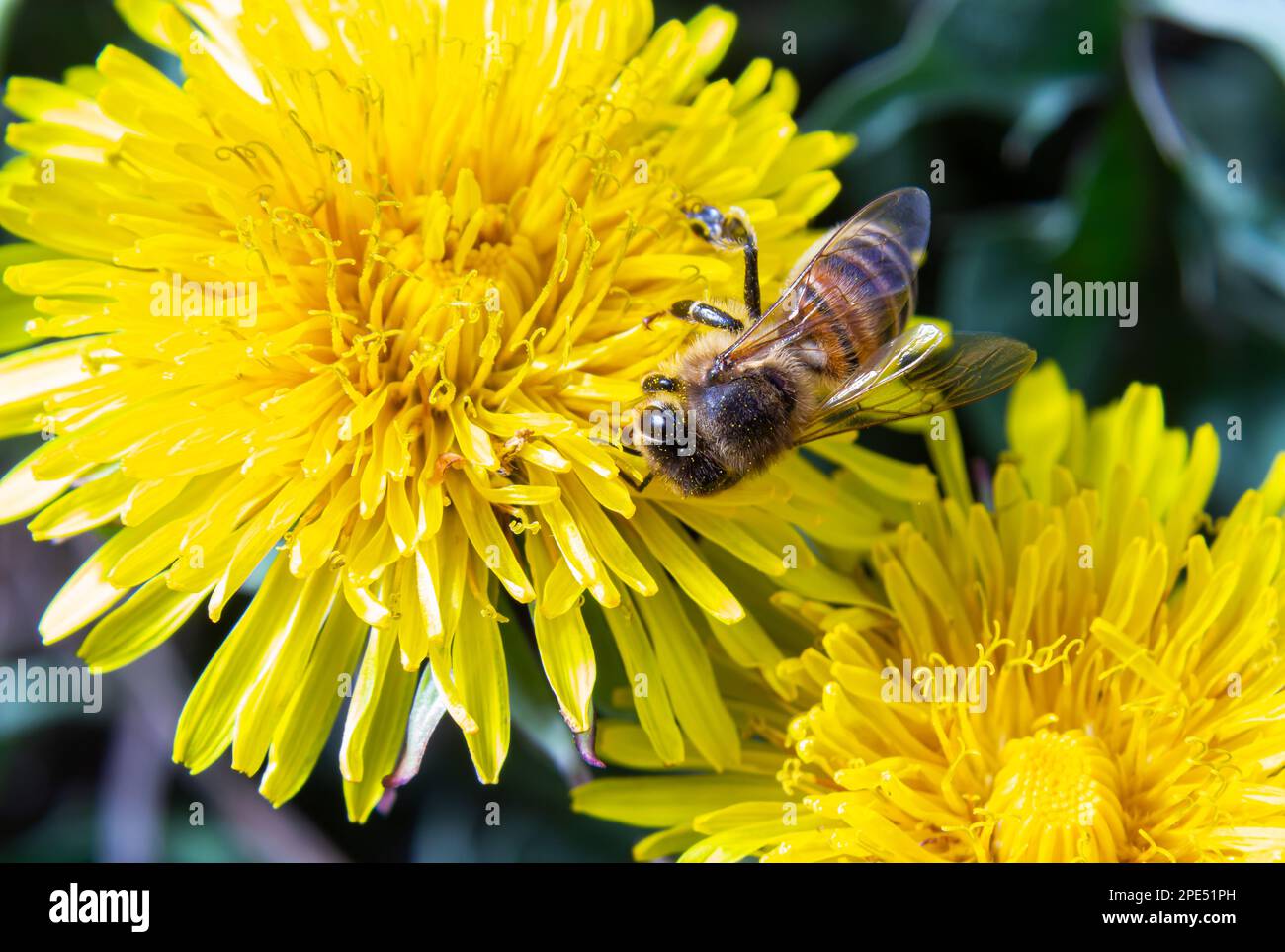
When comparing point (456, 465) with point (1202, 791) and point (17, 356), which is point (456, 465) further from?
point (1202, 791)

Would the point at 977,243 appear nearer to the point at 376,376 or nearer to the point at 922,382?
the point at 922,382

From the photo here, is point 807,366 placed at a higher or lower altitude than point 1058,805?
higher

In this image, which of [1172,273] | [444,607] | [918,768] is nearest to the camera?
[444,607]

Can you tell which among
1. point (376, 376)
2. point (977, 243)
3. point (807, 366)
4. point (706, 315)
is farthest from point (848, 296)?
point (977, 243)

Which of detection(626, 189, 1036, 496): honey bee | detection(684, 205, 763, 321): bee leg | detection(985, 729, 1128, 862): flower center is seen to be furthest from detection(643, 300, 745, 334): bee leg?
detection(985, 729, 1128, 862): flower center

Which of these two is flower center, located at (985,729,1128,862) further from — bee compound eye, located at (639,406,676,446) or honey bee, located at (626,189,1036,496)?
bee compound eye, located at (639,406,676,446)
